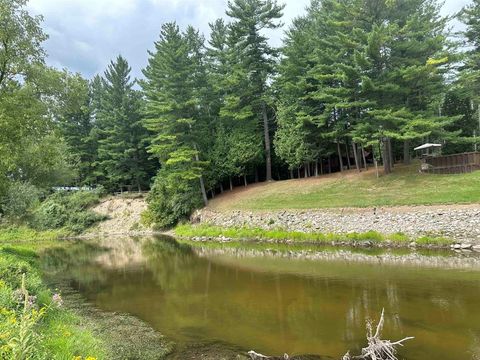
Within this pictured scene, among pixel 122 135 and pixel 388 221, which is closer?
pixel 388 221

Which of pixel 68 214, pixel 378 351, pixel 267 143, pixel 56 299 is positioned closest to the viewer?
pixel 378 351

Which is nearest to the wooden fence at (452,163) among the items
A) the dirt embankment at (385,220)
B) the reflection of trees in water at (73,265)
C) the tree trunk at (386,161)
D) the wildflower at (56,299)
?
the tree trunk at (386,161)

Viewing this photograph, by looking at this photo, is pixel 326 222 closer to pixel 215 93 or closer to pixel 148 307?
pixel 148 307

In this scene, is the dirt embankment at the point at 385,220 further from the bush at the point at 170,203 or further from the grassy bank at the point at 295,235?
the bush at the point at 170,203

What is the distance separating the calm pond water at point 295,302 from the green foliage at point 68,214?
2785 cm

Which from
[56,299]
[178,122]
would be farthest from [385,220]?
[178,122]

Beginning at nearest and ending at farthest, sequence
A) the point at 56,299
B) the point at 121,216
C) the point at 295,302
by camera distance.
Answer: the point at 56,299
the point at 295,302
the point at 121,216

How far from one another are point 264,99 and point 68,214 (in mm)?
30111

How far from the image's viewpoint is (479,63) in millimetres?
35250

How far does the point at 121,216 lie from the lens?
160ft

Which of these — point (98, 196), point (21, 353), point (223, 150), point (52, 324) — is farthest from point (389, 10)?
point (98, 196)

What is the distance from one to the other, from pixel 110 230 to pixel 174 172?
44.8 ft

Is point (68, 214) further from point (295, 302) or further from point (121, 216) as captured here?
point (295, 302)

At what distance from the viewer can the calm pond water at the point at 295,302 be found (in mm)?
9031
